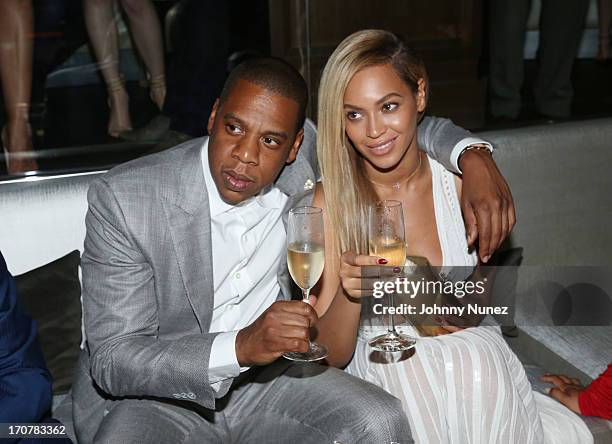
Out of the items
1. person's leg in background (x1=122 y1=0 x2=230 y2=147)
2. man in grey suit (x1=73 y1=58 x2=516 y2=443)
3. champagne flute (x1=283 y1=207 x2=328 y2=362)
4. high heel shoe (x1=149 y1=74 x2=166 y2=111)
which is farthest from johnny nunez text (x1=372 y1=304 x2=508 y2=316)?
high heel shoe (x1=149 y1=74 x2=166 y2=111)

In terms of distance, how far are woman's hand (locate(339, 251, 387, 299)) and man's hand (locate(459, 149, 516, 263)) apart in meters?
0.25

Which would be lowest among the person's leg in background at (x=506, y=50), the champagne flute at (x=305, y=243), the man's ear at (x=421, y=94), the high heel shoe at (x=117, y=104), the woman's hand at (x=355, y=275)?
the woman's hand at (x=355, y=275)

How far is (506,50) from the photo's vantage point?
3480mm

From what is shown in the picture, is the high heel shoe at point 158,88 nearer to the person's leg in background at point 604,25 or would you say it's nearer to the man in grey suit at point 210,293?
the man in grey suit at point 210,293

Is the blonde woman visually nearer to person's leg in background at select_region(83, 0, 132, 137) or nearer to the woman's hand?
the woman's hand

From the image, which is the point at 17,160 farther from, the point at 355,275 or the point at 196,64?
the point at 355,275

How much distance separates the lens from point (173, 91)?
309cm

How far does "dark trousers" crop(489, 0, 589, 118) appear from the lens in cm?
345

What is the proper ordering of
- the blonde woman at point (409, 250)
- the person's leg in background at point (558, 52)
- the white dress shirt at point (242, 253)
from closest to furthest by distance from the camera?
the blonde woman at point (409, 250) < the white dress shirt at point (242, 253) < the person's leg in background at point (558, 52)

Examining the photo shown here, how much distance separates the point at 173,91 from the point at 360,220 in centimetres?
142

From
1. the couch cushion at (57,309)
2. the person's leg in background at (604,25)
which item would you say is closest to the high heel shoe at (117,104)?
the couch cushion at (57,309)

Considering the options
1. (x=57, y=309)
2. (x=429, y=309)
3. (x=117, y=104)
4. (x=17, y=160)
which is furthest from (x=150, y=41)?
(x=429, y=309)

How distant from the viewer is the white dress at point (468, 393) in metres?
1.72

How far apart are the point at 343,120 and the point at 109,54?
1.44 metres
